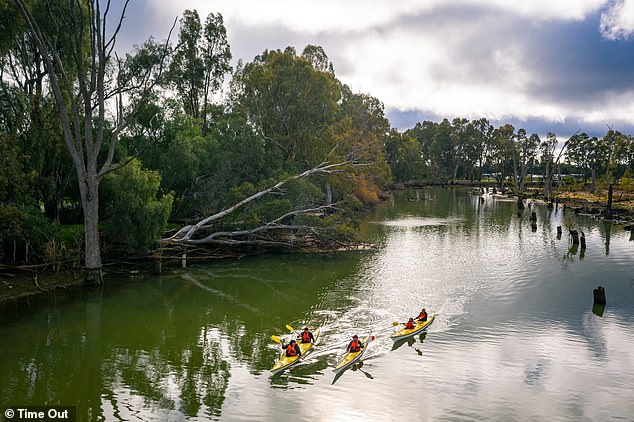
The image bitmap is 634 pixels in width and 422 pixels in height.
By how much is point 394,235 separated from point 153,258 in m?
25.7

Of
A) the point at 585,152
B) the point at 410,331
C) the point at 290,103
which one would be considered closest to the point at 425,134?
the point at 585,152

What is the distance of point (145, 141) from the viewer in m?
43.6

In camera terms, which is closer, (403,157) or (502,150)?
(403,157)

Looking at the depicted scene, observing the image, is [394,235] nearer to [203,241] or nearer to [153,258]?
[203,241]

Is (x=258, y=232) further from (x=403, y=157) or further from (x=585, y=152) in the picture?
(x=585, y=152)

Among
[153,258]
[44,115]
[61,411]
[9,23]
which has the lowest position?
[61,411]

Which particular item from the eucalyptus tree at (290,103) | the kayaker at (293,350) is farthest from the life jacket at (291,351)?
the eucalyptus tree at (290,103)

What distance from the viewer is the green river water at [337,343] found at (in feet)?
51.2

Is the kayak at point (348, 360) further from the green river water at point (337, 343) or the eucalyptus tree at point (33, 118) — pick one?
the eucalyptus tree at point (33, 118)

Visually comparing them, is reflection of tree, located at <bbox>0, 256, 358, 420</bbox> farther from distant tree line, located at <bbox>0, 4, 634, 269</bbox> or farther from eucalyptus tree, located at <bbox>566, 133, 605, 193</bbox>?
eucalyptus tree, located at <bbox>566, 133, 605, 193</bbox>

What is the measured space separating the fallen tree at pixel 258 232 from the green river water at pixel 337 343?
6.77ft

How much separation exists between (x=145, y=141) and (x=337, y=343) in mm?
31081

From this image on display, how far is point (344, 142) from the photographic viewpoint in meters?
60.0

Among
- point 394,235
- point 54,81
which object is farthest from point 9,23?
point 394,235
